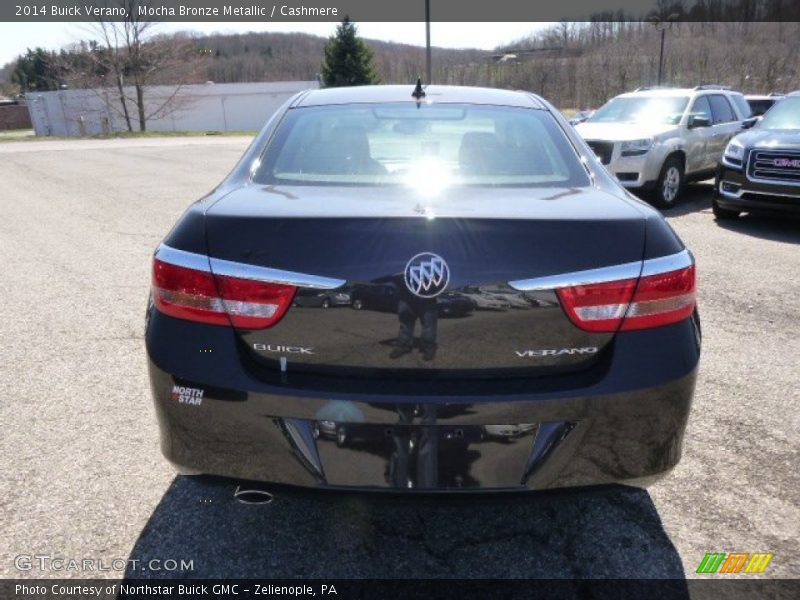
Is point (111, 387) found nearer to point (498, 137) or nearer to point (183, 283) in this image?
point (183, 283)

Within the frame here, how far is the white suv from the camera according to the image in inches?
370

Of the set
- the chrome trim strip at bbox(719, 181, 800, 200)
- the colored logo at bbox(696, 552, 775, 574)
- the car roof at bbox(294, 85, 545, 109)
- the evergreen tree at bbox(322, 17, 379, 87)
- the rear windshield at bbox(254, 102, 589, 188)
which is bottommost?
the colored logo at bbox(696, 552, 775, 574)

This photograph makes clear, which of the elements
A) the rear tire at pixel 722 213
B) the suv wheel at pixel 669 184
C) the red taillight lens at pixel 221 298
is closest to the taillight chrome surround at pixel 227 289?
the red taillight lens at pixel 221 298

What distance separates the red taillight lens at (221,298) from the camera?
1817 mm

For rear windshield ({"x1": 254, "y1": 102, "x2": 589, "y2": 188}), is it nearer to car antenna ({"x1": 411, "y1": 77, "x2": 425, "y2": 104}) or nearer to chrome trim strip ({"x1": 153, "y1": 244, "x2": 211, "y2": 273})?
car antenna ({"x1": 411, "y1": 77, "x2": 425, "y2": 104})

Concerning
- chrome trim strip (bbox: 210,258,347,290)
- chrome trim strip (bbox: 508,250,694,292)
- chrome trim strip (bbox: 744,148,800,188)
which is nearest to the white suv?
chrome trim strip (bbox: 744,148,800,188)

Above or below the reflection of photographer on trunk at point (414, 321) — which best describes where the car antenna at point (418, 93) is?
above

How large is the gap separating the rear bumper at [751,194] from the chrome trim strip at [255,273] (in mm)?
7477

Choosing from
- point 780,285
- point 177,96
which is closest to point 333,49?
point 177,96

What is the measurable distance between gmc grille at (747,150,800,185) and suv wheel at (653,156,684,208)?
1742mm

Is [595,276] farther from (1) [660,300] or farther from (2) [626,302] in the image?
(1) [660,300]

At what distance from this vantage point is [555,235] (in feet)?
5.93

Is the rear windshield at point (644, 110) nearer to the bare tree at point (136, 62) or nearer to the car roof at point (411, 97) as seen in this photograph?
the car roof at point (411, 97)

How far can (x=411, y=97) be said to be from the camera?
3.08 m
